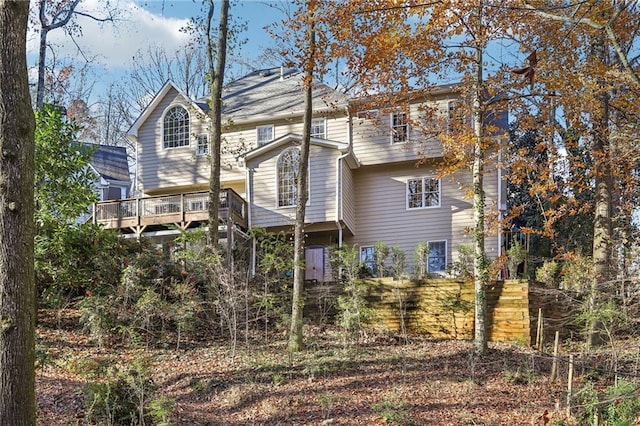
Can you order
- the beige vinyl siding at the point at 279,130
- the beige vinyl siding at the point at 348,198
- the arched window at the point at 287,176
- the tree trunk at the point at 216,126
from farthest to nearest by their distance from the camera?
the beige vinyl siding at the point at 279,130 < the arched window at the point at 287,176 < the beige vinyl siding at the point at 348,198 < the tree trunk at the point at 216,126

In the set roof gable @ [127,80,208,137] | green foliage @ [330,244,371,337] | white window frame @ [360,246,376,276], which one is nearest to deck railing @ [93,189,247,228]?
roof gable @ [127,80,208,137]

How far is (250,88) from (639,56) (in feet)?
40.6

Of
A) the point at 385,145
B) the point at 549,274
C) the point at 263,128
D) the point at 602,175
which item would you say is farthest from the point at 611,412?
the point at 263,128

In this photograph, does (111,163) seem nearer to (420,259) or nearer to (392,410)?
(420,259)

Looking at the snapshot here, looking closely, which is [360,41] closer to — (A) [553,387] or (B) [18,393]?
(A) [553,387]

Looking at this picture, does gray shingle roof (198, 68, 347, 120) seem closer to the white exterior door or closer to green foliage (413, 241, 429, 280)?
the white exterior door

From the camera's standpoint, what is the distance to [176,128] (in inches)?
733

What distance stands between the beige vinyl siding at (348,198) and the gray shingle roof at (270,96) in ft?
6.90

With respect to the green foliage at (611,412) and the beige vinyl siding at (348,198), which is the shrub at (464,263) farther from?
the green foliage at (611,412)

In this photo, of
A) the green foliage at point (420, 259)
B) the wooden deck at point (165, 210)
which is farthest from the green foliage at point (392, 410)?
the wooden deck at point (165, 210)

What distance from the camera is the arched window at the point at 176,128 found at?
730 inches

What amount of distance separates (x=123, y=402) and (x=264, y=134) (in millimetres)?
12465

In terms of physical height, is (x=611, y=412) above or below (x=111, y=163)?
below

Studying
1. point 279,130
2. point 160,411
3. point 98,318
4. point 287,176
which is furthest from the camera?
point 279,130
